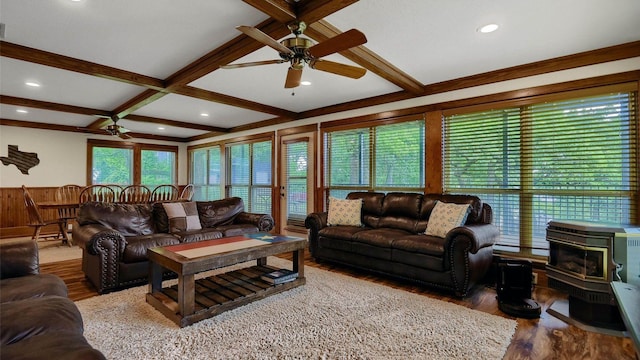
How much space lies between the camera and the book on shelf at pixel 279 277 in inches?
118

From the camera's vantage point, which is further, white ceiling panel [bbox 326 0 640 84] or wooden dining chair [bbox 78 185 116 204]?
wooden dining chair [bbox 78 185 116 204]

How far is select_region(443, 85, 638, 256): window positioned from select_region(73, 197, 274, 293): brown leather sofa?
293cm

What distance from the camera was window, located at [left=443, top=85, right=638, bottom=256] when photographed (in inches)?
119

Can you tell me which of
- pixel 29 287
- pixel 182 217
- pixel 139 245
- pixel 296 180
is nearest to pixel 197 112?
pixel 296 180

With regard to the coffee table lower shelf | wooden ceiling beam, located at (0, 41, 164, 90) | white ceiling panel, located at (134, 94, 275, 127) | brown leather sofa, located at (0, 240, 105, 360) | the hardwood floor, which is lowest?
the hardwood floor

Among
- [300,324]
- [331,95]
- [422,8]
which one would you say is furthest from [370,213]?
[422,8]

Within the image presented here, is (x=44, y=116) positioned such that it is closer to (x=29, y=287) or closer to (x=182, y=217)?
(x=182, y=217)

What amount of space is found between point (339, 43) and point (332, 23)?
0.54m

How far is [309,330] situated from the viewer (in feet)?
7.50

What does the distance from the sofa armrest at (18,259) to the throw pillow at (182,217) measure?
1.98 metres

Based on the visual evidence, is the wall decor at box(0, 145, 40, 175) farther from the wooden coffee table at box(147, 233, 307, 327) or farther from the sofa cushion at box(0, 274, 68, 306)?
the sofa cushion at box(0, 274, 68, 306)

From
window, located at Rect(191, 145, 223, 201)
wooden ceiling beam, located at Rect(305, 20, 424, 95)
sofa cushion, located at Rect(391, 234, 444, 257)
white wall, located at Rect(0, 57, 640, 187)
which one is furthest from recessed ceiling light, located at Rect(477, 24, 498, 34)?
window, located at Rect(191, 145, 223, 201)

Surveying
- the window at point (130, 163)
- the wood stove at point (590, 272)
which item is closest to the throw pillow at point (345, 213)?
the wood stove at point (590, 272)

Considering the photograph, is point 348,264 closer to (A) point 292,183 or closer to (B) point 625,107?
(A) point 292,183
